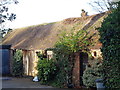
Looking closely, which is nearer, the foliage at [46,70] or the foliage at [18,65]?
the foliage at [46,70]

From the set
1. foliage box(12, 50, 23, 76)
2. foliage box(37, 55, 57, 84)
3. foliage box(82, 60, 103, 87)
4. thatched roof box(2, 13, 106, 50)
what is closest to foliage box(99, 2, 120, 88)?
foliage box(82, 60, 103, 87)

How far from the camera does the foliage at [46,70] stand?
14.9 m

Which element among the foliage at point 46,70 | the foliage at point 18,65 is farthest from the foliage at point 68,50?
the foliage at point 18,65

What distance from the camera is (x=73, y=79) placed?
14.1 metres

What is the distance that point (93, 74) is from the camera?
1201 cm

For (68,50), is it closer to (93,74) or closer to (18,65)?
(93,74)

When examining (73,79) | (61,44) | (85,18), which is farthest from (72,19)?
(73,79)

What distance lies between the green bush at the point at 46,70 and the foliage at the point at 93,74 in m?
3.40

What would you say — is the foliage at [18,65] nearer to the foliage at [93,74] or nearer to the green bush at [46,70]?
the green bush at [46,70]

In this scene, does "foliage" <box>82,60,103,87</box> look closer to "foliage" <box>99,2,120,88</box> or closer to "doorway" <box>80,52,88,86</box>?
"foliage" <box>99,2,120,88</box>

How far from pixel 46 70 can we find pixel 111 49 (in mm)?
6243

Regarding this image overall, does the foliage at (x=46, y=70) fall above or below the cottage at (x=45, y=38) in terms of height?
below

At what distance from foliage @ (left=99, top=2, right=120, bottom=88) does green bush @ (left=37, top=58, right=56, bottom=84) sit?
508cm

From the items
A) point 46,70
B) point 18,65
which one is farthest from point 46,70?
point 18,65
